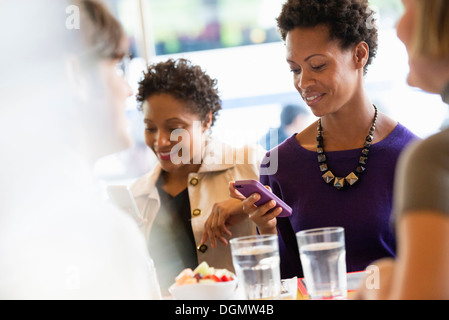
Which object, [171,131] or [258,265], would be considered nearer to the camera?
[258,265]

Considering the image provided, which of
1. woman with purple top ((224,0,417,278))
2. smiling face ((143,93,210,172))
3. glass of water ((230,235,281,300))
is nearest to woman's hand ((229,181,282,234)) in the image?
woman with purple top ((224,0,417,278))

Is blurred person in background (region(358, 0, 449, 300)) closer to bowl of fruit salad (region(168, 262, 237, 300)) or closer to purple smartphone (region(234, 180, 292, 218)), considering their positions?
bowl of fruit salad (region(168, 262, 237, 300))

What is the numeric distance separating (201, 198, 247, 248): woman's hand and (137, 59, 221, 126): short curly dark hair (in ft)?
1.08

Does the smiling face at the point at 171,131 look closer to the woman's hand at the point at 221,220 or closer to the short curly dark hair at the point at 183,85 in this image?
the short curly dark hair at the point at 183,85

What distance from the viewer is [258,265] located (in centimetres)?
77

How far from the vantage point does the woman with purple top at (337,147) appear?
110cm

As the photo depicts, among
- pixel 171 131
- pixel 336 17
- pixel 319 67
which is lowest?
pixel 171 131

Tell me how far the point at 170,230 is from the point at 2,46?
32.4 inches

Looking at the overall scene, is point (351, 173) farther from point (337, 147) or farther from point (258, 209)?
point (258, 209)

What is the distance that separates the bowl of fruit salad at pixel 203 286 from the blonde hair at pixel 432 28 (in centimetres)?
43

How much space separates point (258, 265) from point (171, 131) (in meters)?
0.70

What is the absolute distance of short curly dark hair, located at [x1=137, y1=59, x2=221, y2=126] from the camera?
1.46 metres

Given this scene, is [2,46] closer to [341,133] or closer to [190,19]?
[341,133]

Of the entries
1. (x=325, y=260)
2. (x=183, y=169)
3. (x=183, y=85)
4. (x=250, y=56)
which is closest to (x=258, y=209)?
(x=325, y=260)
